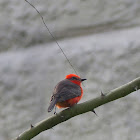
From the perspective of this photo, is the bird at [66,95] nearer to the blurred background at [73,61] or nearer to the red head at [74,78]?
the red head at [74,78]

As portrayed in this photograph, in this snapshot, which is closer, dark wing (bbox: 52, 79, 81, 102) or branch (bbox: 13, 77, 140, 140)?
branch (bbox: 13, 77, 140, 140)

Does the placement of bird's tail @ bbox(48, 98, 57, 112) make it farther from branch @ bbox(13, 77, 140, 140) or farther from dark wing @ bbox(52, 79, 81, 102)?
branch @ bbox(13, 77, 140, 140)

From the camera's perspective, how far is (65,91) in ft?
5.82

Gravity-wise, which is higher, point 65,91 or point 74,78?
point 65,91

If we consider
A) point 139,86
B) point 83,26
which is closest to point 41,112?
point 83,26

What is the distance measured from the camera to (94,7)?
2.07 meters

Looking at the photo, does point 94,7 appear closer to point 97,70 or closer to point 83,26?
point 83,26

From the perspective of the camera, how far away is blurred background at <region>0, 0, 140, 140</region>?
1985mm

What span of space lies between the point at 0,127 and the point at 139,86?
3.62 feet

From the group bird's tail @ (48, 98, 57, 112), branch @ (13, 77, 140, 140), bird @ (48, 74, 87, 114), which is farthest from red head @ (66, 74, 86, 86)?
branch @ (13, 77, 140, 140)

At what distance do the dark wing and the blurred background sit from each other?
0.21 meters

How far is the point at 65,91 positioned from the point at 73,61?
32cm

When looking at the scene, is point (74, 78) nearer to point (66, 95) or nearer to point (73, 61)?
point (73, 61)

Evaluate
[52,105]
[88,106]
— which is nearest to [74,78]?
[52,105]
